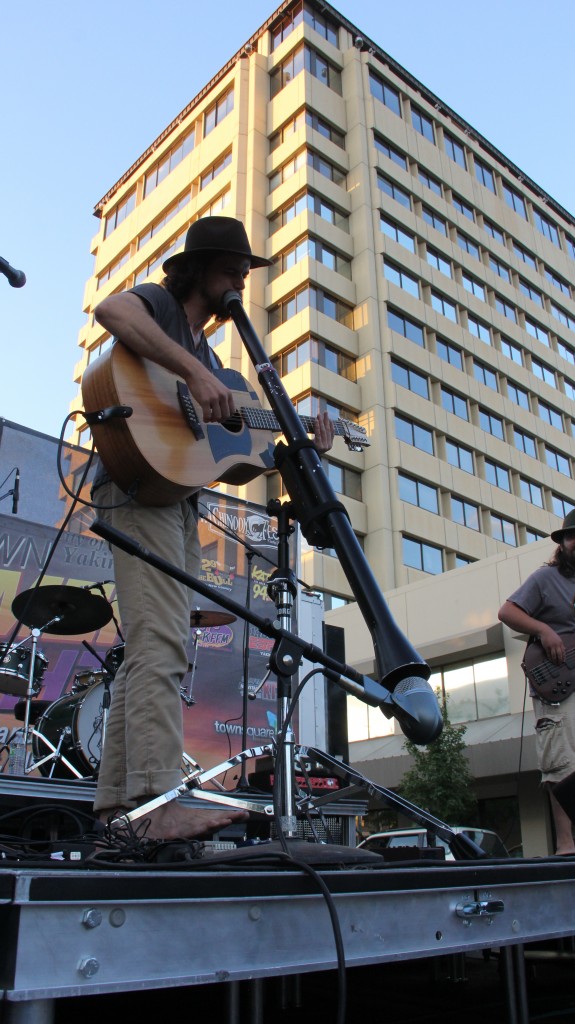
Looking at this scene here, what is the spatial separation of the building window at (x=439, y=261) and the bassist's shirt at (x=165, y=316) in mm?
34162

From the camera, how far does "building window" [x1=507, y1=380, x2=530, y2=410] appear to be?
36750mm

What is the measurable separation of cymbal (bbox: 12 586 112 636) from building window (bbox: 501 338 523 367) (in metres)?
34.9

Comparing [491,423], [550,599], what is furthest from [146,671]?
[491,423]

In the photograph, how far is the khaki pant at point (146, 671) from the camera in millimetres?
2021

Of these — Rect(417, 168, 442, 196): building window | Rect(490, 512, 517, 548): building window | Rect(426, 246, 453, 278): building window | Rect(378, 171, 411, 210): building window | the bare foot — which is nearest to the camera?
the bare foot

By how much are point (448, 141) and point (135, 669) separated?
137 feet

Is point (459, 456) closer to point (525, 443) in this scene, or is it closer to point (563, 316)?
point (525, 443)

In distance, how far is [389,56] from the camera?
119ft

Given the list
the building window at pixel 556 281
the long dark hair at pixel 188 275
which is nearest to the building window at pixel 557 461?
the building window at pixel 556 281

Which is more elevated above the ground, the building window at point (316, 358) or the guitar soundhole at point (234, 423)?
the building window at point (316, 358)

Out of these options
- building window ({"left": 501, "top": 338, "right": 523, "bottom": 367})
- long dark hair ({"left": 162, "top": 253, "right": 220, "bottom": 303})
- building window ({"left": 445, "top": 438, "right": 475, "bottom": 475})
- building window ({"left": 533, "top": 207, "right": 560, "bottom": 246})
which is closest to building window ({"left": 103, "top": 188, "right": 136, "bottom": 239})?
building window ({"left": 501, "top": 338, "right": 523, "bottom": 367})

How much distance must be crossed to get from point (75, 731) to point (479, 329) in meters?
34.2

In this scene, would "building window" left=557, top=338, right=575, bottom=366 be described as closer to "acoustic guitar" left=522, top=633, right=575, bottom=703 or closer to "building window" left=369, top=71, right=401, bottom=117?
"building window" left=369, top=71, right=401, bottom=117

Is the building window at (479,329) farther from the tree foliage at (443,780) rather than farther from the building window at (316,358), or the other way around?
the tree foliage at (443,780)
